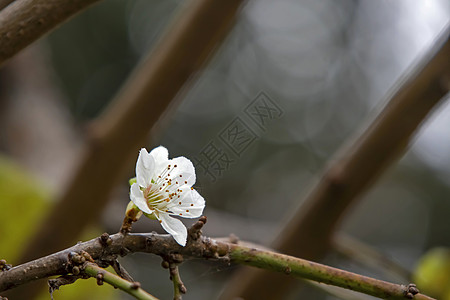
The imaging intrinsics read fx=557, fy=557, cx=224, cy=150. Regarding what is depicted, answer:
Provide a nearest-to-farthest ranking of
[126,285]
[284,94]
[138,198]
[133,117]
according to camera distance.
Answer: [126,285] < [138,198] < [133,117] < [284,94]

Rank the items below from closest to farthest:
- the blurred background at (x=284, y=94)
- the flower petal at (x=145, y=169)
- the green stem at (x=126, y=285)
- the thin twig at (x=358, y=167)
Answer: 1. the green stem at (x=126, y=285)
2. the flower petal at (x=145, y=169)
3. the thin twig at (x=358, y=167)
4. the blurred background at (x=284, y=94)

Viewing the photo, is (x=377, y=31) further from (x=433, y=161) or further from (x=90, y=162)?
(x=90, y=162)

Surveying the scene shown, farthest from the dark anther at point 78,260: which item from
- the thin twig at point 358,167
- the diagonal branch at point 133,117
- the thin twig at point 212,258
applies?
the thin twig at point 358,167

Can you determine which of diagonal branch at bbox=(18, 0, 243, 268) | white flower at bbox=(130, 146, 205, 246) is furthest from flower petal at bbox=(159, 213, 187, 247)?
diagonal branch at bbox=(18, 0, 243, 268)

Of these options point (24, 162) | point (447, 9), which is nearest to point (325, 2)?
point (447, 9)

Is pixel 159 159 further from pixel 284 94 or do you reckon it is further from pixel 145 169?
pixel 284 94

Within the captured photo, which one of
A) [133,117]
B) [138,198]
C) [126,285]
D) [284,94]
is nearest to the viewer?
[126,285]

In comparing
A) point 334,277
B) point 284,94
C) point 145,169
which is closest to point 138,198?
point 145,169

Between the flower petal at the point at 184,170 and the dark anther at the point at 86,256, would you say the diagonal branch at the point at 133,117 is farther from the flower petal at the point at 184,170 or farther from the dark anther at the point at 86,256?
the dark anther at the point at 86,256

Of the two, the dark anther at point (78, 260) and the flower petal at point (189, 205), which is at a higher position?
the flower petal at point (189, 205)
